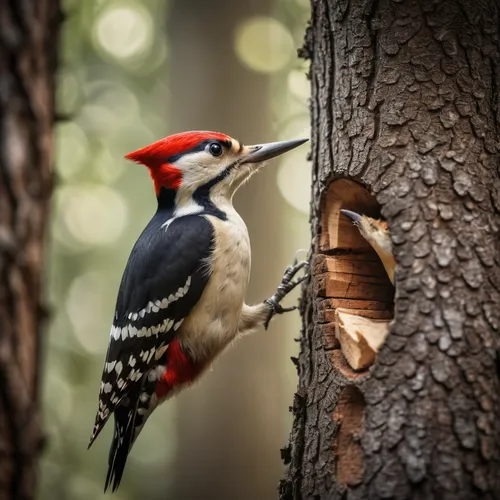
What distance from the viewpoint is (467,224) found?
2.58 m

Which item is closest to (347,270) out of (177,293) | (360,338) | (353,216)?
(353,216)

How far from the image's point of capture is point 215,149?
3734mm

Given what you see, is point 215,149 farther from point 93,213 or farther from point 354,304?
point 93,213

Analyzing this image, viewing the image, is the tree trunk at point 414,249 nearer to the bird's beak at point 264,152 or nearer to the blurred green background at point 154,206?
the bird's beak at point 264,152

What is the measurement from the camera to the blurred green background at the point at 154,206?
5.20 metres

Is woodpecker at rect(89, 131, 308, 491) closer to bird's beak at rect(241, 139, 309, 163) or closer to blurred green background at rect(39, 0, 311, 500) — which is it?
bird's beak at rect(241, 139, 309, 163)

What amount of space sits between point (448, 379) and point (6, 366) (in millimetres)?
1579

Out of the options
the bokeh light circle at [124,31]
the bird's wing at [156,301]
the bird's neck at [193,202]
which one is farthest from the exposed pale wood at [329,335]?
the bokeh light circle at [124,31]

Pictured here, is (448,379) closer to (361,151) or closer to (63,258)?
(361,151)

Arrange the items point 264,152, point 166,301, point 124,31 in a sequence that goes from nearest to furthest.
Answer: point 166,301 → point 264,152 → point 124,31

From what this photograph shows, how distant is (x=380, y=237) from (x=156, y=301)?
1365mm

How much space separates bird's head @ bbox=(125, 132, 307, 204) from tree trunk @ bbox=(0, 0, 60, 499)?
4.44ft

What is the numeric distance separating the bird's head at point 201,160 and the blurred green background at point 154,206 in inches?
22.9

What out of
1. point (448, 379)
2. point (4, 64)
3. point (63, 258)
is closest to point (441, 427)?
point (448, 379)
